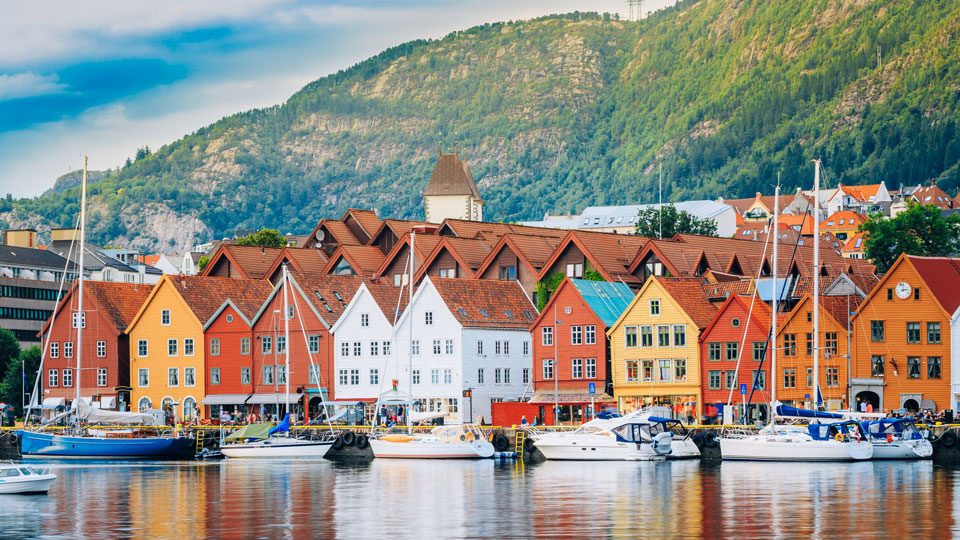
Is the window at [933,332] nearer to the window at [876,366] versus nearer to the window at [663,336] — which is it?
the window at [876,366]

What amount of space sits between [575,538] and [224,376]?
255 feet

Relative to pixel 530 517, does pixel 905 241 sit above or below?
above

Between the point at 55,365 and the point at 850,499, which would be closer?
the point at 850,499

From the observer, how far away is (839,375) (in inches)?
4043

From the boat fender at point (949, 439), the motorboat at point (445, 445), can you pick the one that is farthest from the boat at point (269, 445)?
the boat fender at point (949, 439)

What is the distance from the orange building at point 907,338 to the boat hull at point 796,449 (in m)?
17.6

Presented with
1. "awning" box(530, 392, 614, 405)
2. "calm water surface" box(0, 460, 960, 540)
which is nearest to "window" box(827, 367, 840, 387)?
"awning" box(530, 392, 614, 405)

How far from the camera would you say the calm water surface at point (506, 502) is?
165 ft

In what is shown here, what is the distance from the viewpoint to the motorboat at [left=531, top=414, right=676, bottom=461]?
86.4 meters

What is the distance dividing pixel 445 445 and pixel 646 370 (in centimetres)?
2412

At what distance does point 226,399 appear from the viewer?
11950 cm

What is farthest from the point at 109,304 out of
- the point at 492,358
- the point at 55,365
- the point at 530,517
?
the point at 530,517

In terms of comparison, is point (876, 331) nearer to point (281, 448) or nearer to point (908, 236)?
point (281, 448)

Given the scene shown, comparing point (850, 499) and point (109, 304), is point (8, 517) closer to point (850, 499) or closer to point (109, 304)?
point (850, 499)
